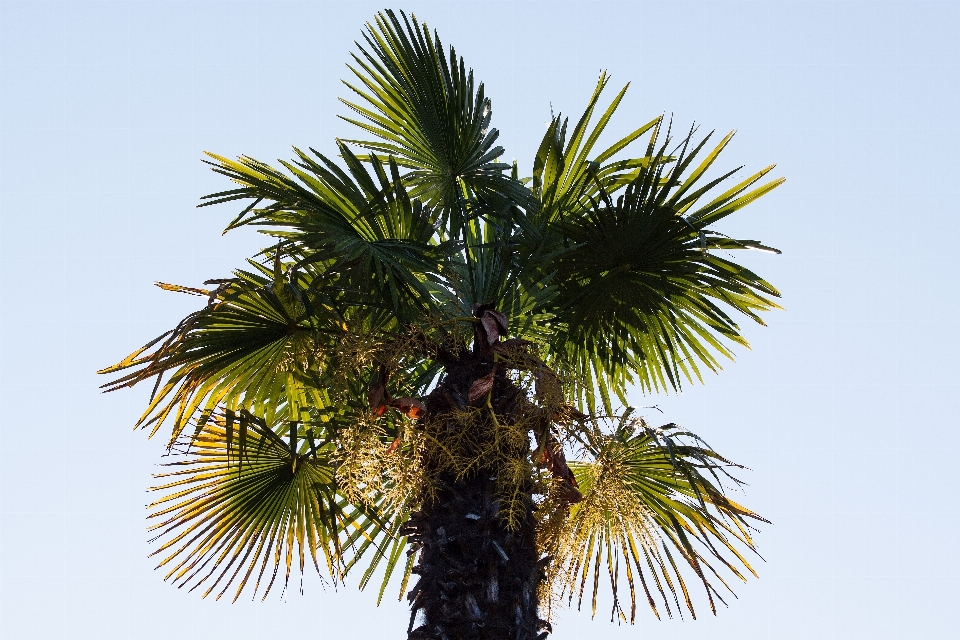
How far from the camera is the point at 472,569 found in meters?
4.99

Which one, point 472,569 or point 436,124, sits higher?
point 436,124

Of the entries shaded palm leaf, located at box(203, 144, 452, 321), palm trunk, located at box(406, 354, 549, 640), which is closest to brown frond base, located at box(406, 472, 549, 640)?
palm trunk, located at box(406, 354, 549, 640)

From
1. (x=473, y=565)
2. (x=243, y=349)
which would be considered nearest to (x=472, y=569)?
(x=473, y=565)

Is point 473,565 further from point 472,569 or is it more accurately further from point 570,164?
point 570,164

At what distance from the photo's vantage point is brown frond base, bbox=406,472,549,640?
4.89 m

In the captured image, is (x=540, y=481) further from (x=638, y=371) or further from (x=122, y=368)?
(x=122, y=368)

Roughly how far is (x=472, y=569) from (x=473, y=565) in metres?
0.02

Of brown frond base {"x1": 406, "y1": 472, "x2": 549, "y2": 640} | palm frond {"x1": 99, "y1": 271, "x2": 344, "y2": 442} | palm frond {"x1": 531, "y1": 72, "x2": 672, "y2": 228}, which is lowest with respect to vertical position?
brown frond base {"x1": 406, "y1": 472, "x2": 549, "y2": 640}

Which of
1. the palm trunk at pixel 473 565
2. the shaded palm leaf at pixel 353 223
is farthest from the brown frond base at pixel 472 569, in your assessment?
the shaded palm leaf at pixel 353 223

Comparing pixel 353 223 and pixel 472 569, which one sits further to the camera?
pixel 353 223

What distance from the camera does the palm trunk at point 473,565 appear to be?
490cm

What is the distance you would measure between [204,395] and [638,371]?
103 inches

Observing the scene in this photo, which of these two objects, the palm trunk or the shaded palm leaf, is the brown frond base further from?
the shaded palm leaf

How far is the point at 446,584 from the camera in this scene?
16.2 ft
